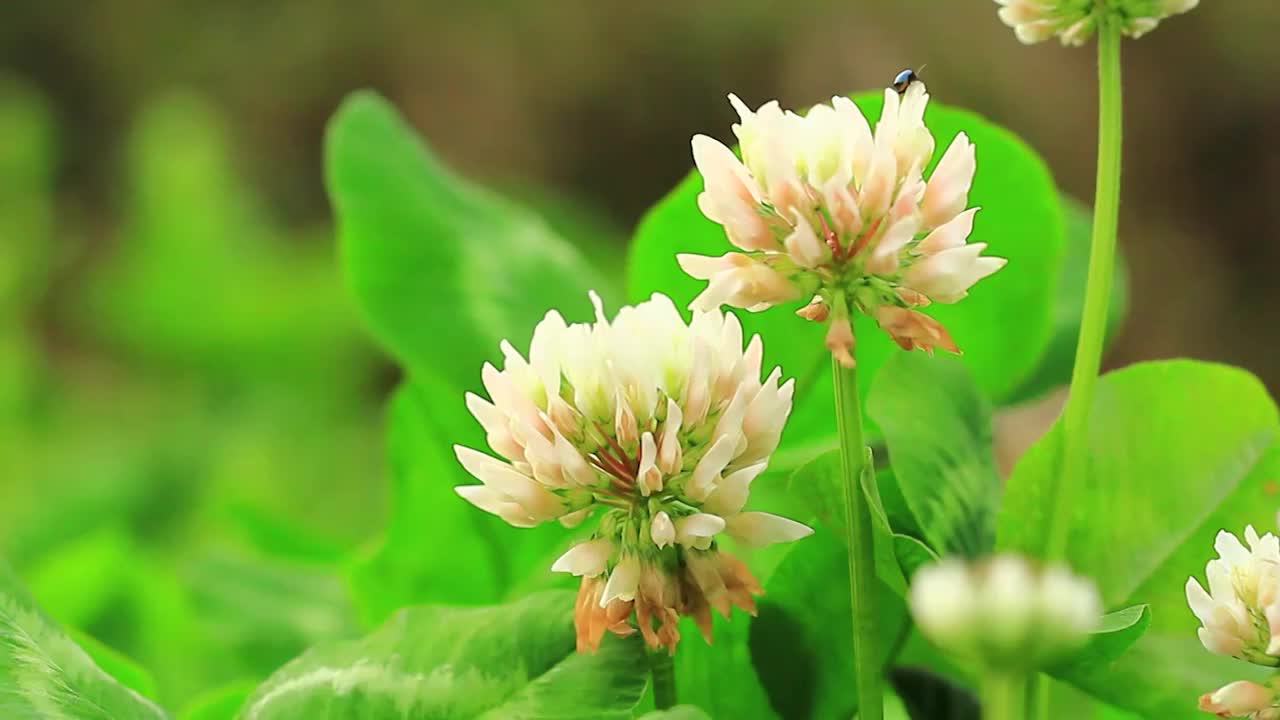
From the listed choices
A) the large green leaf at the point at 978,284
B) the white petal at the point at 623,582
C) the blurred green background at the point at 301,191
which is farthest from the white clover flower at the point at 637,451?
the blurred green background at the point at 301,191

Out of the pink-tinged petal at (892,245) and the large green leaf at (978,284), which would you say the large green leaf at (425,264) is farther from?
the pink-tinged petal at (892,245)

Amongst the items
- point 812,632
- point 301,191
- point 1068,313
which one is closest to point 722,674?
point 812,632

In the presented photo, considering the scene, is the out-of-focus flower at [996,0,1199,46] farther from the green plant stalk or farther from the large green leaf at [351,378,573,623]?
the large green leaf at [351,378,573,623]

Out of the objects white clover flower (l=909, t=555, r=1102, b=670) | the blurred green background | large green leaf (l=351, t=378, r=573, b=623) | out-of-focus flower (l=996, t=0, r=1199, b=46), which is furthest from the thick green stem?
the blurred green background

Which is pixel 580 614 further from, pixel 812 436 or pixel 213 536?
pixel 213 536

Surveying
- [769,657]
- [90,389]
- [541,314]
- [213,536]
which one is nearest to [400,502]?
[541,314]
